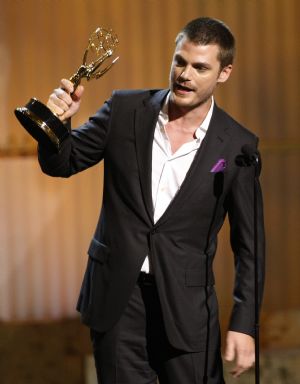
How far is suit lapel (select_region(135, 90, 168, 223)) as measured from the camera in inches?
83.2

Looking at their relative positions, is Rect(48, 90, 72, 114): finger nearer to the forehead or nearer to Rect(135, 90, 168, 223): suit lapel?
Rect(135, 90, 168, 223): suit lapel

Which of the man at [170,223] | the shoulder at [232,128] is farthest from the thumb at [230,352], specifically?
the shoulder at [232,128]

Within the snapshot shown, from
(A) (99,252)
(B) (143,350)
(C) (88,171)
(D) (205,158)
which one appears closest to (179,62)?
(D) (205,158)

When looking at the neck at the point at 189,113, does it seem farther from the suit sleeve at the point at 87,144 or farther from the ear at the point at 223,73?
the suit sleeve at the point at 87,144

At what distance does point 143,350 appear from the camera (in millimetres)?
2178

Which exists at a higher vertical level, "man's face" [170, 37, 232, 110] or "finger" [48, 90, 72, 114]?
"man's face" [170, 37, 232, 110]

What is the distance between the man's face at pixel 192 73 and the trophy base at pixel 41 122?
33 centimetres

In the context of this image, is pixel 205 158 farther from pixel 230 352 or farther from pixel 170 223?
pixel 230 352

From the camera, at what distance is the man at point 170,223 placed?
6.97 feet

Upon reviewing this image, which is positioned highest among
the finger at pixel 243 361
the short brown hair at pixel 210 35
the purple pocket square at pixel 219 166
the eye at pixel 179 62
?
the short brown hair at pixel 210 35

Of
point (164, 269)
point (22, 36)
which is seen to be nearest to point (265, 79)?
point (22, 36)

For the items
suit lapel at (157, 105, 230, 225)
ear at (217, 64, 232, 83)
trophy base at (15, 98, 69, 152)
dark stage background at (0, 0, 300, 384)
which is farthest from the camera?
dark stage background at (0, 0, 300, 384)

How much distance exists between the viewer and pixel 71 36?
3.43 metres

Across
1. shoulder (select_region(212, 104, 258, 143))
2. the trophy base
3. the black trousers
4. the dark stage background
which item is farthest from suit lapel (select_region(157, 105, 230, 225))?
the dark stage background
